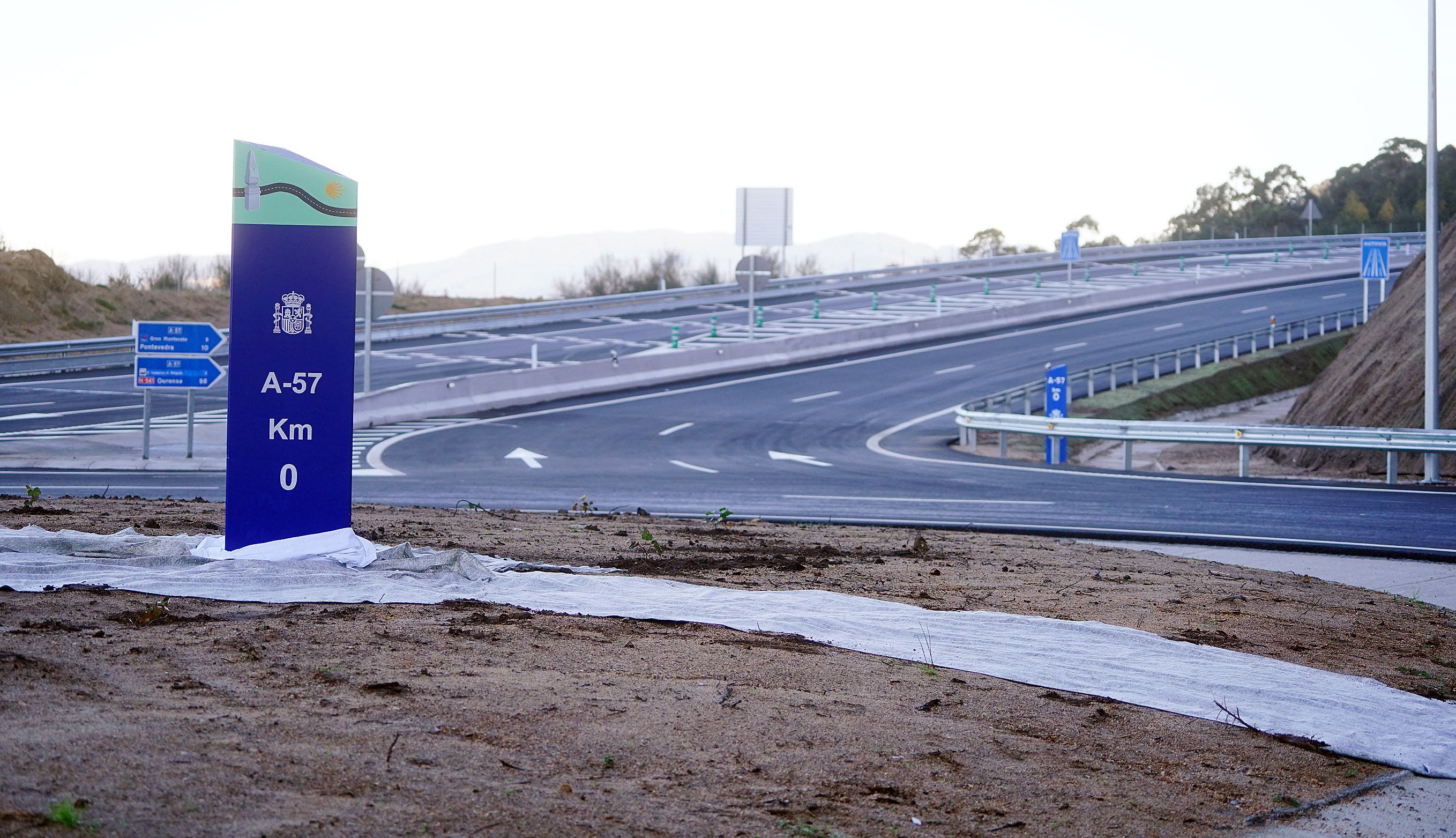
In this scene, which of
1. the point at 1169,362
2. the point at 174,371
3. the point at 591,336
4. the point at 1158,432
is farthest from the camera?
the point at 591,336

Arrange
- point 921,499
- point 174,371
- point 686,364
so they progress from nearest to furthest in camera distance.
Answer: point 921,499, point 174,371, point 686,364

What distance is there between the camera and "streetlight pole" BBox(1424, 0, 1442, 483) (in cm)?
2000

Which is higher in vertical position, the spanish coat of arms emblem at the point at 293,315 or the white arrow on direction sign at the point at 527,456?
the spanish coat of arms emblem at the point at 293,315

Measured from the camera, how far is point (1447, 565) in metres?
11.6

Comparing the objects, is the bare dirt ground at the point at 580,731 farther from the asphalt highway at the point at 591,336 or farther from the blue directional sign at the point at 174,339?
the asphalt highway at the point at 591,336

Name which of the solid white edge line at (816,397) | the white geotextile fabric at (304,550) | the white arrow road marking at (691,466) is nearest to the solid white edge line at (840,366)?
the solid white edge line at (816,397)

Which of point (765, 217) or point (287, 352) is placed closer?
point (287, 352)

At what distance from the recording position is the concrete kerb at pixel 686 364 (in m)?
29.3

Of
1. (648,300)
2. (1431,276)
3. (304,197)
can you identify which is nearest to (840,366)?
(648,300)

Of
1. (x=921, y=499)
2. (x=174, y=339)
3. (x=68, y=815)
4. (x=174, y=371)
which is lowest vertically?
(x=921, y=499)

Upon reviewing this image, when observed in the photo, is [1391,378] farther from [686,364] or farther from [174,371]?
[174,371]

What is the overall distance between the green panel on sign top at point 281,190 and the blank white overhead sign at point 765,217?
35255 millimetres

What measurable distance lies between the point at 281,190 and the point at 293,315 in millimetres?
885

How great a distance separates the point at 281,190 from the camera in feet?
28.0
